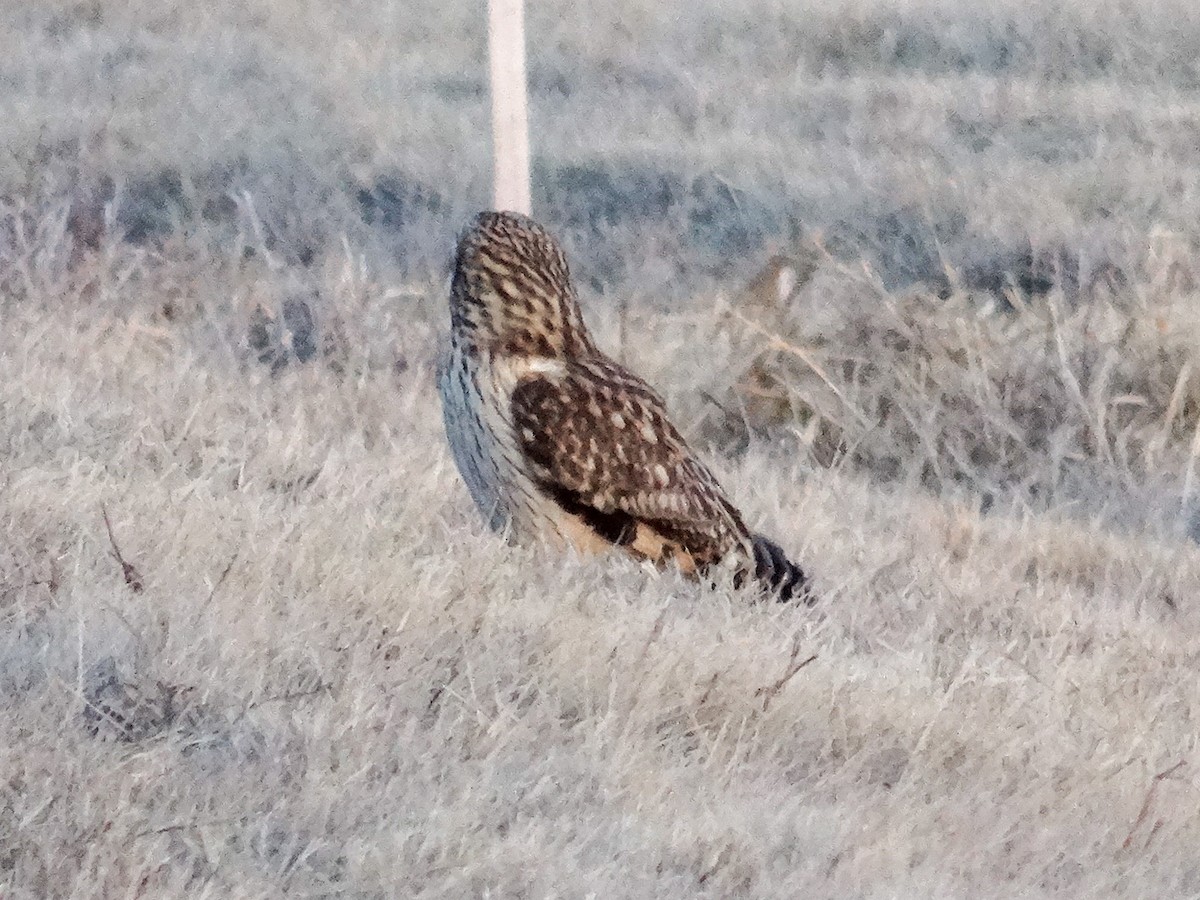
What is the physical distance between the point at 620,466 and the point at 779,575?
555 mm

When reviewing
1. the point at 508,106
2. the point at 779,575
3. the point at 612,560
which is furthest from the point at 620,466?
the point at 508,106

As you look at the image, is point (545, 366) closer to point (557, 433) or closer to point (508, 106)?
point (557, 433)

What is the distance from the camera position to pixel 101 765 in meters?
3.15

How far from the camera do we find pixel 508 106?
772 cm

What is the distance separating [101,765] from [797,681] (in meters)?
1.62

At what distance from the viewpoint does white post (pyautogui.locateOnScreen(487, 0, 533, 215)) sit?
25.0 feet

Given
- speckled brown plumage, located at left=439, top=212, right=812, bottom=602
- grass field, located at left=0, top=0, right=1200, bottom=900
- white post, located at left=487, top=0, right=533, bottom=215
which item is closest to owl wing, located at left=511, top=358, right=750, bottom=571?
speckled brown plumage, located at left=439, top=212, right=812, bottom=602

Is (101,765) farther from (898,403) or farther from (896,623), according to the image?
(898,403)

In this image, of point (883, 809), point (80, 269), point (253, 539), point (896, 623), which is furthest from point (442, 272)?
point (883, 809)

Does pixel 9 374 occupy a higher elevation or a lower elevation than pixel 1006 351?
higher

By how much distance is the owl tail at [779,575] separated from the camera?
203 inches

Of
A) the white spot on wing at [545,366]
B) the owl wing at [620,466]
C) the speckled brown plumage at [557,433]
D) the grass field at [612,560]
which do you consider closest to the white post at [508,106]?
the grass field at [612,560]

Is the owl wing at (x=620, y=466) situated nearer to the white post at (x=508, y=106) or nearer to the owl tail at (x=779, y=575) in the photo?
the owl tail at (x=779, y=575)

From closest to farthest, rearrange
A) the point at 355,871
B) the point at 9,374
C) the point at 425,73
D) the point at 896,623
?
the point at 355,871
the point at 896,623
the point at 9,374
the point at 425,73
